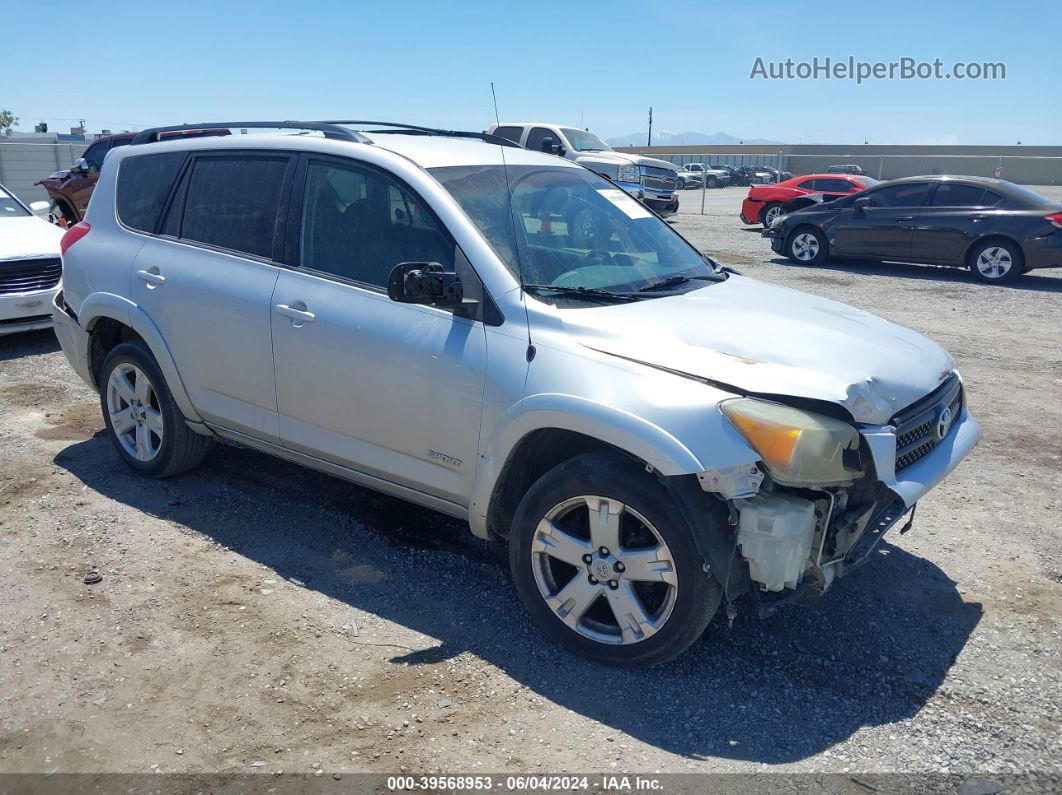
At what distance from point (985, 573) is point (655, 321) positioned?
2.21 metres

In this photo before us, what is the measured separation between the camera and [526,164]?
15.0ft

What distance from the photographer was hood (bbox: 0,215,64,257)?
8.61m

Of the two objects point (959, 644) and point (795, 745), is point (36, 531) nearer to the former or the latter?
point (795, 745)

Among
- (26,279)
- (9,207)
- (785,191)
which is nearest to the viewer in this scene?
(26,279)

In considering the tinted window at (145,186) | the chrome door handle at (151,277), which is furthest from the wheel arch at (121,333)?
the tinted window at (145,186)

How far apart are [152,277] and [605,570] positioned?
3.10 meters

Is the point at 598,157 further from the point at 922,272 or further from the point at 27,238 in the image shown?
the point at 27,238

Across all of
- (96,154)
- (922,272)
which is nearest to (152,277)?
(922,272)

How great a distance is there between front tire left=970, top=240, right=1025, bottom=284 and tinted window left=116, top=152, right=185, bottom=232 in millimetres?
12351

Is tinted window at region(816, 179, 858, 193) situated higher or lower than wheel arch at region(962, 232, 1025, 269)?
higher

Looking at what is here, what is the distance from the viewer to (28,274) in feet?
28.0

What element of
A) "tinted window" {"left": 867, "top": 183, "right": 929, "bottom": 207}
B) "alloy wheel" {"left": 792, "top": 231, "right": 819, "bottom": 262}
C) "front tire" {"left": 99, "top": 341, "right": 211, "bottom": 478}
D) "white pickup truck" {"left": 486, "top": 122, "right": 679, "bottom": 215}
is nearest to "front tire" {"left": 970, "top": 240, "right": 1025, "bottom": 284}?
"tinted window" {"left": 867, "top": 183, "right": 929, "bottom": 207}

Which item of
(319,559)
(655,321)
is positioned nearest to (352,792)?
(319,559)

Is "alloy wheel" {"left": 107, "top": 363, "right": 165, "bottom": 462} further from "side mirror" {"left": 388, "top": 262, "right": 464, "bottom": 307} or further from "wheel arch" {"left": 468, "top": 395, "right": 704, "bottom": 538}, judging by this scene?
"wheel arch" {"left": 468, "top": 395, "right": 704, "bottom": 538}
